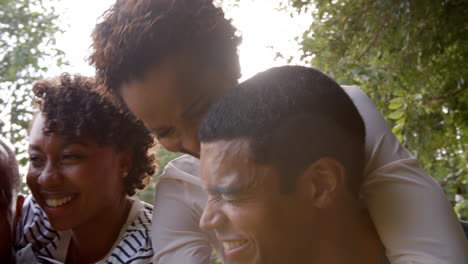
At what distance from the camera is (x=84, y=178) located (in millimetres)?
2309

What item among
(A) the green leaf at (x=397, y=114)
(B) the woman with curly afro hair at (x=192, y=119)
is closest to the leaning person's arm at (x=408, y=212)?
(B) the woman with curly afro hair at (x=192, y=119)

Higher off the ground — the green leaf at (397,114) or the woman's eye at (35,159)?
the woman's eye at (35,159)

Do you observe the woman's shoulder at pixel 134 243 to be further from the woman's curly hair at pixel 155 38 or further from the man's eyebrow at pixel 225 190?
the man's eyebrow at pixel 225 190

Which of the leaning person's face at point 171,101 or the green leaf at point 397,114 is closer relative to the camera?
the leaning person's face at point 171,101

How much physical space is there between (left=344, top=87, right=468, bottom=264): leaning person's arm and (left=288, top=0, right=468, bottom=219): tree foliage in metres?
2.00

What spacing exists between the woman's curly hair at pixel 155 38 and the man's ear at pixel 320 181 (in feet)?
1.97

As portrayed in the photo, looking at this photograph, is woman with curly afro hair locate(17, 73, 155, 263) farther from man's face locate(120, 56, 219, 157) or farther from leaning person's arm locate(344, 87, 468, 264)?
leaning person's arm locate(344, 87, 468, 264)

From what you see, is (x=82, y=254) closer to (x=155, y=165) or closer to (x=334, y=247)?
(x=155, y=165)

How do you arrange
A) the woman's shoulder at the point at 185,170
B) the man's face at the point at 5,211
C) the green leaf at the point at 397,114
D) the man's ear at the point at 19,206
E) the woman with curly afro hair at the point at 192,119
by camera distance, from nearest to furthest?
the woman with curly afro hair at the point at 192,119, the woman's shoulder at the point at 185,170, the man's face at the point at 5,211, the man's ear at the point at 19,206, the green leaf at the point at 397,114

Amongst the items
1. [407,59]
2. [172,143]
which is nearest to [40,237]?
[172,143]

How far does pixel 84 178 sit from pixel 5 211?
323 millimetres

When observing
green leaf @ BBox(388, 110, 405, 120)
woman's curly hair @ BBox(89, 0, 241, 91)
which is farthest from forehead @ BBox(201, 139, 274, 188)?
green leaf @ BBox(388, 110, 405, 120)

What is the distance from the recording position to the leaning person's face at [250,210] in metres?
1.44

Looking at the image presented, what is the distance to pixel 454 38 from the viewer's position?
3910 millimetres
